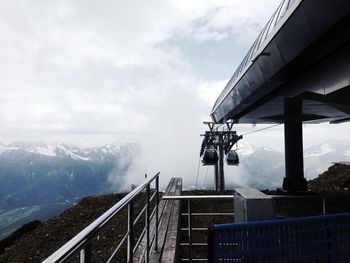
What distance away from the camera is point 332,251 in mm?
3857

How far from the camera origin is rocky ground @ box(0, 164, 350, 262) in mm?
8695

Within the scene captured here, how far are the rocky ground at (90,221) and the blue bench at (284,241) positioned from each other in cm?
328

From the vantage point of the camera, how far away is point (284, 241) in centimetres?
364

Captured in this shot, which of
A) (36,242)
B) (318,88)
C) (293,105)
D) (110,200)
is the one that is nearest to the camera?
(318,88)

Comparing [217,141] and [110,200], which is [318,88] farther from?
[217,141]

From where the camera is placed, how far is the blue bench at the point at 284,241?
3.43 meters

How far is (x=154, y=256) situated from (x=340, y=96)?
213 inches

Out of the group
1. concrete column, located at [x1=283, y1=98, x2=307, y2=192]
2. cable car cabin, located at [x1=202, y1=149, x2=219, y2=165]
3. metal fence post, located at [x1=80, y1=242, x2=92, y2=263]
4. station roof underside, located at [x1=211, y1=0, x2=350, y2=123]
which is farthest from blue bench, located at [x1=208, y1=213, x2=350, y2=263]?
cable car cabin, located at [x1=202, y1=149, x2=219, y2=165]

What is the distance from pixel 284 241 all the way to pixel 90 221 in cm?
895

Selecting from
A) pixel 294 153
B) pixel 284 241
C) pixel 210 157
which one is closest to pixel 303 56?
pixel 284 241

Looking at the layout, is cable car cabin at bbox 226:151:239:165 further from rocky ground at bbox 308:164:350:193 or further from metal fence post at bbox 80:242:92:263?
metal fence post at bbox 80:242:92:263

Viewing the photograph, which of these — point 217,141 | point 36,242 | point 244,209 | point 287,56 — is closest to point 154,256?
point 244,209

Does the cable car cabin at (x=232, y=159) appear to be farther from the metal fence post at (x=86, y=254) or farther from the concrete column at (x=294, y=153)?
the metal fence post at (x=86, y=254)

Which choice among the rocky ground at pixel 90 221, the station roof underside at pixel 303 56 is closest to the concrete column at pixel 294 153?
the rocky ground at pixel 90 221
